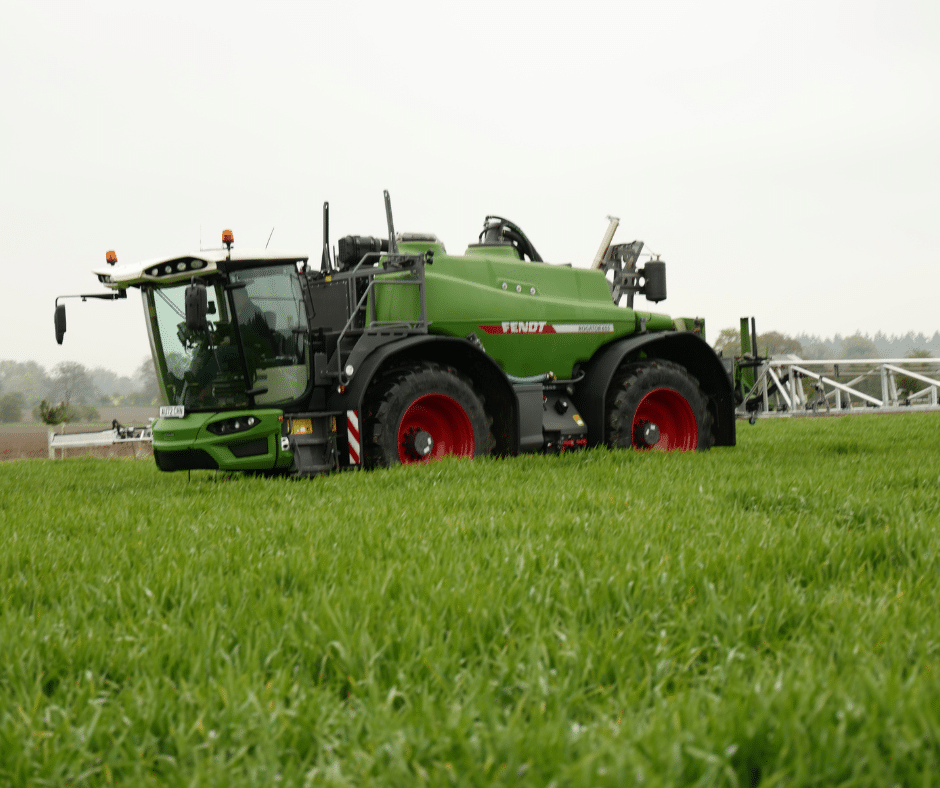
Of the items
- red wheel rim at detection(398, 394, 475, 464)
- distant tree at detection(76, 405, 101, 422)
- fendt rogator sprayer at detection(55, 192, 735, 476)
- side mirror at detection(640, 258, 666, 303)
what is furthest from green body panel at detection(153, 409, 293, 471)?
distant tree at detection(76, 405, 101, 422)

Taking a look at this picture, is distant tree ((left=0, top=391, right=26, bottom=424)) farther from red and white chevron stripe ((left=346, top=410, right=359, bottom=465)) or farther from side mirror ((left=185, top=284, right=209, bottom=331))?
side mirror ((left=185, top=284, right=209, bottom=331))

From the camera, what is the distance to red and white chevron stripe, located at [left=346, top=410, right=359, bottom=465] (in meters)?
8.41

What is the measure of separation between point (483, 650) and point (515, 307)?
7.87 m

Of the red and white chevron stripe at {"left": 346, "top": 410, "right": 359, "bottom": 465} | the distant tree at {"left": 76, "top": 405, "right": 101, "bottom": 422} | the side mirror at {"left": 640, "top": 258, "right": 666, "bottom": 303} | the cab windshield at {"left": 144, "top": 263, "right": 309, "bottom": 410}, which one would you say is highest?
the side mirror at {"left": 640, "top": 258, "right": 666, "bottom": 303}

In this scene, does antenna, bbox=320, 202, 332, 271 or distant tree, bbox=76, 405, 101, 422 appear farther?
distant tree, bbox=76, 405, 101, 422

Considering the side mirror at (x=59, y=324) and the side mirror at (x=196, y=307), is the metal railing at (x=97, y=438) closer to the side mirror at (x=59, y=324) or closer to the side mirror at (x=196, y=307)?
the side mirror at (x=59, y=324)

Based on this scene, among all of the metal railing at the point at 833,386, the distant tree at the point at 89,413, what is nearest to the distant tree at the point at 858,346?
the distant tree at the point at 89,413

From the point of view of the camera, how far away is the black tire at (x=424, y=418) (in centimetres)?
844

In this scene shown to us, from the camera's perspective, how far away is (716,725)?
1706 mm

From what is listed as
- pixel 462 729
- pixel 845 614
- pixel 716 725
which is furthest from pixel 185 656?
pixel 845 614

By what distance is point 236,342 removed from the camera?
8477 mm

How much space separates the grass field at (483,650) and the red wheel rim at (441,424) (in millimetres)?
4325

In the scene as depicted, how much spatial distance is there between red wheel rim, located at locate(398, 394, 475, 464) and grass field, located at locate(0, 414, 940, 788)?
4.33 meters

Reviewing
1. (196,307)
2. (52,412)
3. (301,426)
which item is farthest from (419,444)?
(52,412)
